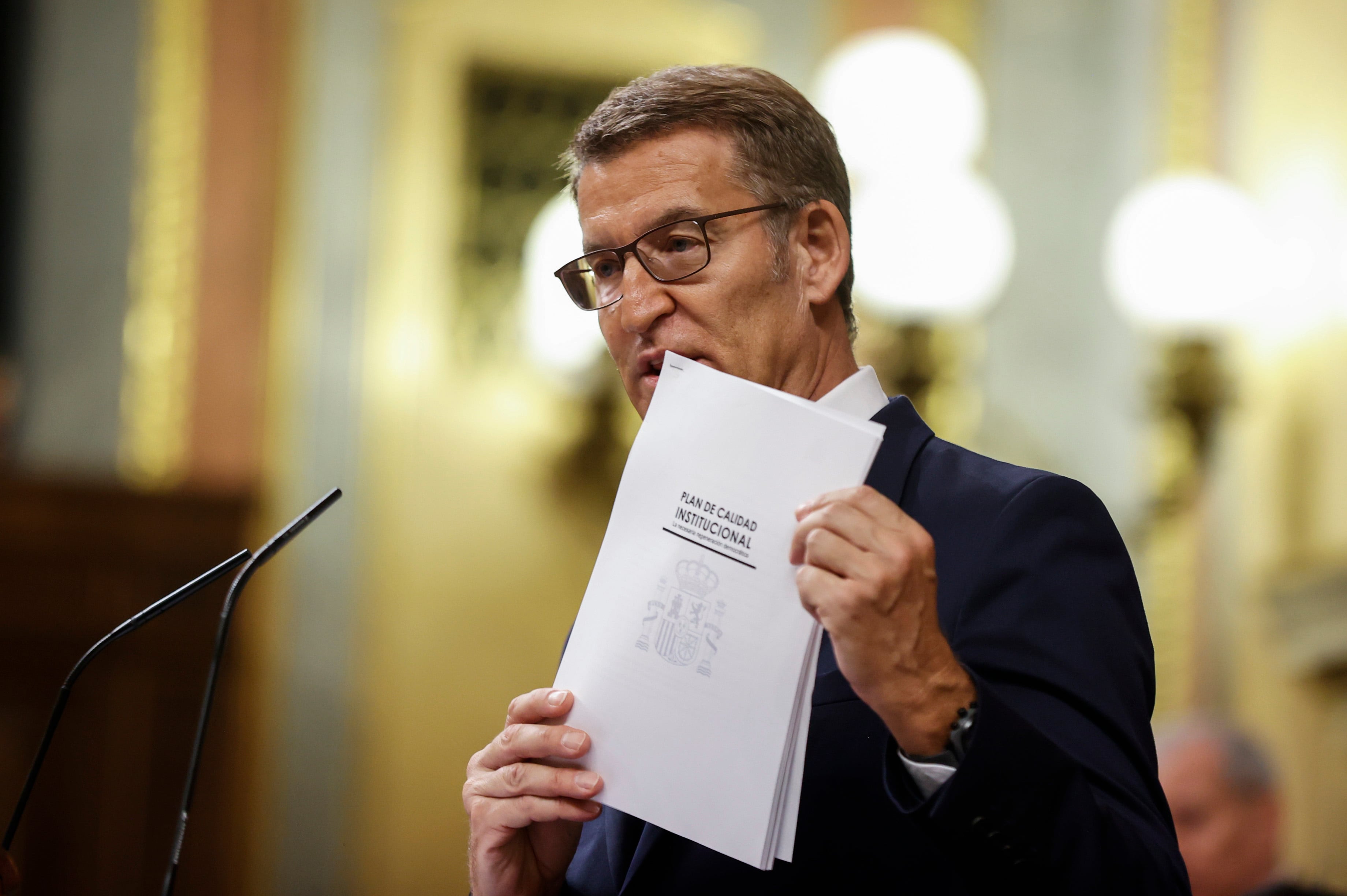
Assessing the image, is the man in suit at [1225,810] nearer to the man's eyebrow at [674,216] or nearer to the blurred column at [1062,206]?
the blurred column at [1062,206]

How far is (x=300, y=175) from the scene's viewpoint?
4348 mm

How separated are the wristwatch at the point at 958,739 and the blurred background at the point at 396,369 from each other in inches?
109

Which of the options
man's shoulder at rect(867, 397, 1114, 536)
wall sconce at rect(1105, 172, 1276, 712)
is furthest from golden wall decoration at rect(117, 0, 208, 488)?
man's shoulder at rect(867, 397, 1114, 536)

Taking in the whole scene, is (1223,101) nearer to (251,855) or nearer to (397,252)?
(397,252)

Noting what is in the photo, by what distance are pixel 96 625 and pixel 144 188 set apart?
50.8 inches

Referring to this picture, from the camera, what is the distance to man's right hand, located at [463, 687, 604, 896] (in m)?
1.21

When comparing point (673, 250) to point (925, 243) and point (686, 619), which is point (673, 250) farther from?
point (925, 243)

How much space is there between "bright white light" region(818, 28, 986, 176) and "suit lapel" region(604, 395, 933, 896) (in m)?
2.19

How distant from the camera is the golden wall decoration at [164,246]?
14.0ft

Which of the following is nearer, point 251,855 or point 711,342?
point 711,342

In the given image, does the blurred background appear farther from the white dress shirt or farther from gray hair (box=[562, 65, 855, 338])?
the white dress shirt

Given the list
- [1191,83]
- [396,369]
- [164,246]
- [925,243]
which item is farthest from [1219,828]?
[164,246]

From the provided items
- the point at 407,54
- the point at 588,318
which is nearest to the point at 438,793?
the point at 588,318

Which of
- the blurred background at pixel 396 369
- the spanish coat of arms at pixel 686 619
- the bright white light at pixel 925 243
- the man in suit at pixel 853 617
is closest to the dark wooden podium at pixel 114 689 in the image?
the blurred background at pixel 396 369
